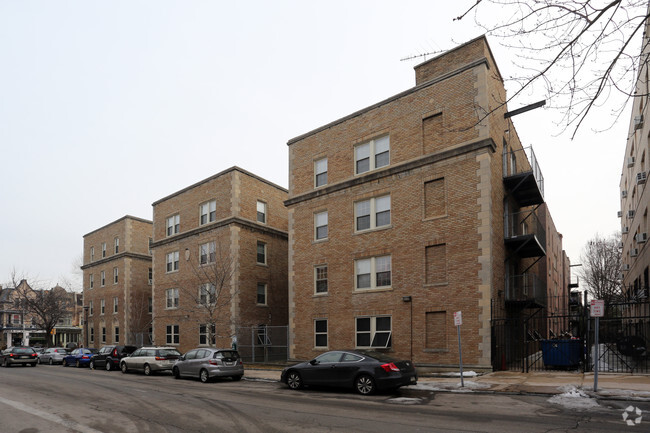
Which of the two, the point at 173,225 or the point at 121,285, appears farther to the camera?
the point at 121,285

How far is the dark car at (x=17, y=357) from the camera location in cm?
3228

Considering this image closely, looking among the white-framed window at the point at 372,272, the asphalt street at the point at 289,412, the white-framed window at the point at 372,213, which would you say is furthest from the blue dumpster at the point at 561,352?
the white-framed window at the point at 372,213

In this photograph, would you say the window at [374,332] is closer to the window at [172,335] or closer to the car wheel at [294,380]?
the car wheel at [294,380]

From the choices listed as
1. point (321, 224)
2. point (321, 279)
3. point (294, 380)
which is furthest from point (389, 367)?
point (321, 224)

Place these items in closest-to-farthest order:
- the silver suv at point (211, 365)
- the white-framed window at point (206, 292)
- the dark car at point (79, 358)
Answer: the silver suv at point (211, 365) < the white-framed window at point (206, 292) < the dark car at point (79, 358)

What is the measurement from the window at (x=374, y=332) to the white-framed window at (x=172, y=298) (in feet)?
58.0

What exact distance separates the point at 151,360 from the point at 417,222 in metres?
14.2

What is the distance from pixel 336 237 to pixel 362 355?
10.4 meters

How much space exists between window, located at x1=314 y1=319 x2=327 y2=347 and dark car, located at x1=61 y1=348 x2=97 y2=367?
16.2 metres

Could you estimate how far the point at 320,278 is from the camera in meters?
25.7

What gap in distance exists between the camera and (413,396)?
45.9ft

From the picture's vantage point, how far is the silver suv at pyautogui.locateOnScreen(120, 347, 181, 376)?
2411 cm

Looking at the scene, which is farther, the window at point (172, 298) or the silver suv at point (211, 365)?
the window at point (172, 298)

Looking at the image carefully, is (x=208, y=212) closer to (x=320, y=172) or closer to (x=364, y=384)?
(x=320, y=172)
